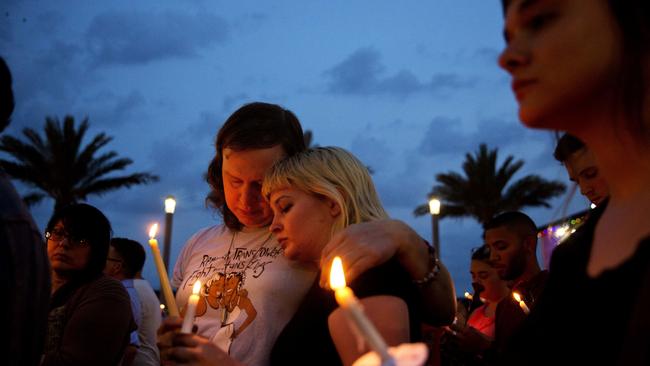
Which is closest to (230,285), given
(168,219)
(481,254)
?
(168,219)

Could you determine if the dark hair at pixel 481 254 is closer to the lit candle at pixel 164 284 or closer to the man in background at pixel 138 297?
the man in background at pixel 138 297

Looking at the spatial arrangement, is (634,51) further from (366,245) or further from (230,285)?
(230,285)

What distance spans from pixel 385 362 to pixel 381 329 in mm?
1132

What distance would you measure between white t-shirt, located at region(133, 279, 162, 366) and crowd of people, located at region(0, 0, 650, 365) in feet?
2.20

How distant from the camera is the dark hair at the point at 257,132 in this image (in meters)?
3.30

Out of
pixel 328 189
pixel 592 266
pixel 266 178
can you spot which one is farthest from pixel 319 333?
pixel 592 266

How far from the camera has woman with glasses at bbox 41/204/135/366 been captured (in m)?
3.56

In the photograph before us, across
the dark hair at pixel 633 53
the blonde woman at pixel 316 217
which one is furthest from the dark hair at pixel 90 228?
the dark hair at pixel 633 53

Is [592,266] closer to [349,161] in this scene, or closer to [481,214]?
[349,161]

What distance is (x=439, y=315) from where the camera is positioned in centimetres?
244

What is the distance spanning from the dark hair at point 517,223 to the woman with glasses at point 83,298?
3.94 meters

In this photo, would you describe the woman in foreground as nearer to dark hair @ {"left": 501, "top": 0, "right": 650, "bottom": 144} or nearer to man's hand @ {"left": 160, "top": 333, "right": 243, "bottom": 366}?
dark hair @ {"left": 501, "top": 0, "right": 650, "bottom": 144}

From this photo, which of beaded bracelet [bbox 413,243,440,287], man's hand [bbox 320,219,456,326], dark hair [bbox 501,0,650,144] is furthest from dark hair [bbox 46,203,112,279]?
dark hair [bbox 501,0,650,144]

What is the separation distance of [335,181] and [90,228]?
2.23m
